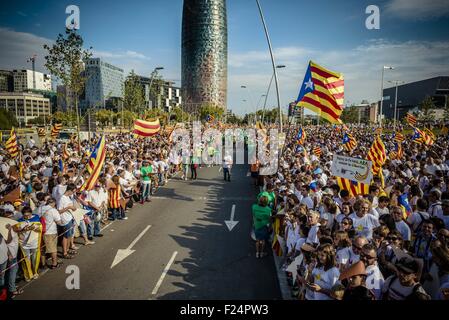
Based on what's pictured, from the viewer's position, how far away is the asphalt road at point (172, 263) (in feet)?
19.8

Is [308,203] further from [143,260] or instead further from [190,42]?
[190,42]

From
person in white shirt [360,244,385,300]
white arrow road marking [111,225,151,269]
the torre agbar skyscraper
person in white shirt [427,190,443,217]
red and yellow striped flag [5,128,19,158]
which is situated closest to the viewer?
person in white shirt [360,244,385,300]

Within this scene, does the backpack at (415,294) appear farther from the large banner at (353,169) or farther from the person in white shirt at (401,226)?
the large banner at (353,169)

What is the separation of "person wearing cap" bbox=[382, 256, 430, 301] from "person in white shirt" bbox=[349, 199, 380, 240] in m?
2.11

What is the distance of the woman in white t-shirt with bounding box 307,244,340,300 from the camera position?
4137 millimetres

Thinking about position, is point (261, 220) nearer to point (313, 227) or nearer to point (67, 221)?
point (313, 227)

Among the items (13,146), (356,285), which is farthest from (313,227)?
(13,146)

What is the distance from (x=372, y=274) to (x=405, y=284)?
0.41 meters

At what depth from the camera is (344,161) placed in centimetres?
823

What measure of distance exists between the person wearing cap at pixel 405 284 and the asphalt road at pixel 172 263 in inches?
97.2

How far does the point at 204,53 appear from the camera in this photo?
11869 centimetres

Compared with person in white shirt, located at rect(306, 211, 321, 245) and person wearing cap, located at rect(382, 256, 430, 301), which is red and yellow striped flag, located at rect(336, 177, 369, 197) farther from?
person wearing cap, located at rect(382, 256, 430, 301)

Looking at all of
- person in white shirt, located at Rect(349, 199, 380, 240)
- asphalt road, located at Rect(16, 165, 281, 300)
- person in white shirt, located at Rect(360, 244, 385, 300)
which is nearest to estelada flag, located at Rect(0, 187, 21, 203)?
asphalt road, located at Rect(16, 165, 281, 300)
